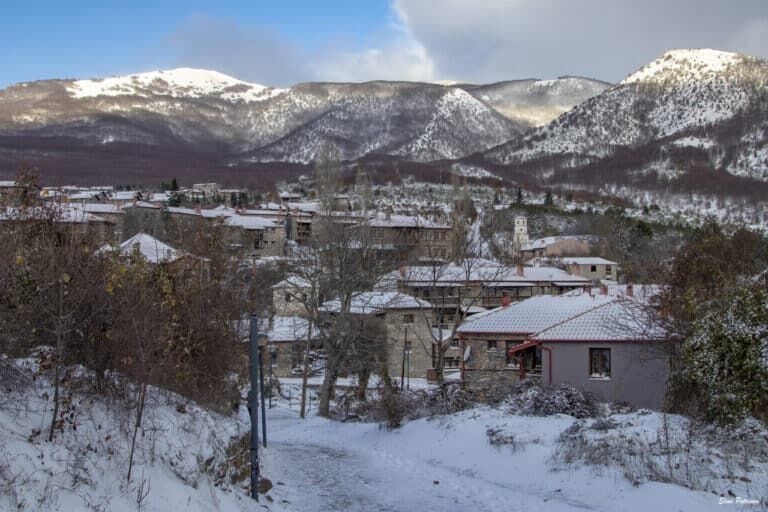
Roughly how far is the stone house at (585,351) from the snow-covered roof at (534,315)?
0.15 ft

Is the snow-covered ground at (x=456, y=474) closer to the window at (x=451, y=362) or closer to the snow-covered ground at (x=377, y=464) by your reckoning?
the snow-covered ground at (x=377, y=464)

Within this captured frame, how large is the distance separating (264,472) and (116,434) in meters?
6.76

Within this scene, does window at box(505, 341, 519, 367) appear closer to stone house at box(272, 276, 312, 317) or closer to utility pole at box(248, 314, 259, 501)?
stone house at box(272, 276, 312, 317)

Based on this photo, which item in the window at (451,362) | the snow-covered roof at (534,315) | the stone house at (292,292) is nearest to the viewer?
the stone house at (292,292)

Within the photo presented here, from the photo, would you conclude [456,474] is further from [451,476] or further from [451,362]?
[451,362]

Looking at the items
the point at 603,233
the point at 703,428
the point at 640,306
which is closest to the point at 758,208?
the point at 603,233

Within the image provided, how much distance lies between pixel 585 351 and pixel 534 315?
20.9 feet

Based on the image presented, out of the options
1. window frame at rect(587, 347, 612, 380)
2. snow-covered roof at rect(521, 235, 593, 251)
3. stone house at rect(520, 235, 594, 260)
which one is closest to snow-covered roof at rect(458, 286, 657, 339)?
window frame at rect(587, 347, 612, 380)

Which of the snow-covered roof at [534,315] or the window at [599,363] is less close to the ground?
the snow-covered roof at [534,315]

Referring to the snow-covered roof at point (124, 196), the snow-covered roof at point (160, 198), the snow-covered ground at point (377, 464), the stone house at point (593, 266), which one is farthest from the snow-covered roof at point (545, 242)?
the snow-covered ground at point (377, 464)

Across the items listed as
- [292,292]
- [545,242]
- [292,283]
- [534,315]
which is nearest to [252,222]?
[545,242]

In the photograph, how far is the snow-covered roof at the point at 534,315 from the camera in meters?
34.9

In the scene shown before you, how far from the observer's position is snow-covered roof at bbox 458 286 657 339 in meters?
34.9

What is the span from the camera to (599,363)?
29.6m
